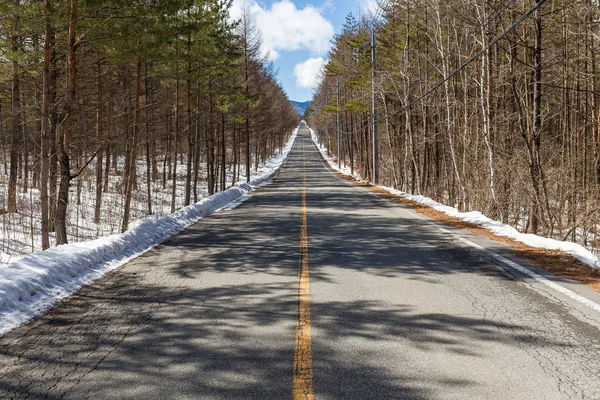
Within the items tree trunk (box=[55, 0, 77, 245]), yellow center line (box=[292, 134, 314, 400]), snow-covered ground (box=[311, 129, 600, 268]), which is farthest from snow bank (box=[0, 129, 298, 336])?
snow-covered ground (box=[311, 129, 600, 268])

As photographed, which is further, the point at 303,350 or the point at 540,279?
the point at 540,279

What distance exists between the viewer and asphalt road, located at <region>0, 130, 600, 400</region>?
3.05 meters

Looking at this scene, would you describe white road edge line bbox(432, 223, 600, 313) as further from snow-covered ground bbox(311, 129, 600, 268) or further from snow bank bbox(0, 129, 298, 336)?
snow bank bbox(0, 129, 298, 336)

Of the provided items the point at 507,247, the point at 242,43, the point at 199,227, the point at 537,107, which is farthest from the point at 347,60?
the point at 507,247

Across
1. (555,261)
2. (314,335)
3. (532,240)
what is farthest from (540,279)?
(314,335)

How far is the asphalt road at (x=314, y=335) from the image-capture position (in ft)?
10.0

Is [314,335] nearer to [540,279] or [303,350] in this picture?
[303,350]

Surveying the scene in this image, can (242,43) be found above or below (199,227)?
above

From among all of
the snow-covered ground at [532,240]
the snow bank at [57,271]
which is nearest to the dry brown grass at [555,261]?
the snow-covered ground at [532,240]

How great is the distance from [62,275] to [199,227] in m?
5.56

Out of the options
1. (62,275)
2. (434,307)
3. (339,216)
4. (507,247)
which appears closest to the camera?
(434,307)

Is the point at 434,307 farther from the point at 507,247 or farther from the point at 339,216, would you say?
the point at 339,216

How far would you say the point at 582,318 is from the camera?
14.0 feet

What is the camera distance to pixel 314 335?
155 inches
